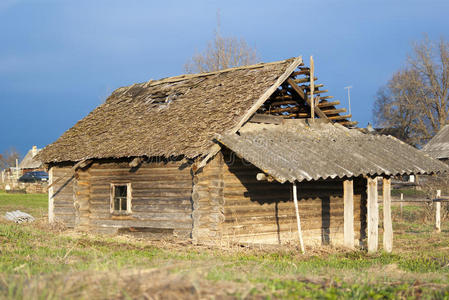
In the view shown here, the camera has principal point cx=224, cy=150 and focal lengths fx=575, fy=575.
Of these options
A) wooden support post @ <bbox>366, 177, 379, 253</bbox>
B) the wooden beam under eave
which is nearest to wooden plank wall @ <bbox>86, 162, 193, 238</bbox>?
the wooden beam under eave

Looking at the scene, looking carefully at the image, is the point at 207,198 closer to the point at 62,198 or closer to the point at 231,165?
the point at 231,165

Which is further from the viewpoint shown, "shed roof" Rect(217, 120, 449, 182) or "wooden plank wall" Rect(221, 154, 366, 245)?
"wooden plank wall" Rect(221, 154, 366, 245)

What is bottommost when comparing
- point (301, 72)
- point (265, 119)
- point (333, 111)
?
point (265, 119)

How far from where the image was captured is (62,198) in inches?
754

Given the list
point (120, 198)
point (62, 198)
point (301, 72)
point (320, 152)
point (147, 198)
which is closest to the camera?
point (320, 152)

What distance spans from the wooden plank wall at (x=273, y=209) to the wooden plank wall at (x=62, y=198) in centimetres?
640

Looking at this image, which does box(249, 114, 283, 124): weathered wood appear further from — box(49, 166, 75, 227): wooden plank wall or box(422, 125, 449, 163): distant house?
box(422, 125, 449, 163): distant house

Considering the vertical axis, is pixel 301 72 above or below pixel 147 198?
above

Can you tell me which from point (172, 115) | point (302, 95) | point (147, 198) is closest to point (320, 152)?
point (302, 95)

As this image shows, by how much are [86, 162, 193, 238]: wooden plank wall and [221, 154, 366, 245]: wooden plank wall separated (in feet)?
3.76

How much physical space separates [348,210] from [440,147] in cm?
2896

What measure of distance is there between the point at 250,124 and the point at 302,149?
1.78 meters

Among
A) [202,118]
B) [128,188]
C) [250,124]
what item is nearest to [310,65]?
[250,124]

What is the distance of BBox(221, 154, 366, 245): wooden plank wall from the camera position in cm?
1492
